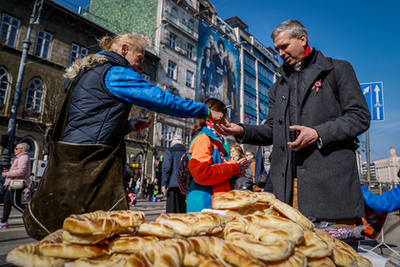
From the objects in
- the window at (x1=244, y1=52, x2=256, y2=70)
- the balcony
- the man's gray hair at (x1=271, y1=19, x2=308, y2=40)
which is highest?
the window at (x1=244, y1=52, x2=256, y2=70)

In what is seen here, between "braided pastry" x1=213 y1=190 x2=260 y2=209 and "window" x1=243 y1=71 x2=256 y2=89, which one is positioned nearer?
"braided pastry" x1=213 y1=190 x2=260 y2=209

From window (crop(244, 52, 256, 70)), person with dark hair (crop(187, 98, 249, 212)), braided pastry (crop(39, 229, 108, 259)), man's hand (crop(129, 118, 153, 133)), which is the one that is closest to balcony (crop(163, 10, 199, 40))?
window (crop(244, 52, 256, 70))

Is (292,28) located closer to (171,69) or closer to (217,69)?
(171,69)

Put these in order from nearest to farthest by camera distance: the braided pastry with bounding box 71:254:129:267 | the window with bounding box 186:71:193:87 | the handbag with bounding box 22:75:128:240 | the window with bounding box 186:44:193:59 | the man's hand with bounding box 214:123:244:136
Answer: the braided pastry with bounding box 71:254:129:267 < the handbag with bounding box 22:75:128:240 < the man's hand with bounding box 214:123:244:136 < the window with bounding box 186:71:193:87 < the window with bounding box 186:44:193:59

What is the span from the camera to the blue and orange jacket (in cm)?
271

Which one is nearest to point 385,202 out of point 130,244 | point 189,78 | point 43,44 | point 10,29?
point 130,244

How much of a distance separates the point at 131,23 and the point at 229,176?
3350 centimetres

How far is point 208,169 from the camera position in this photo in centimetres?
270

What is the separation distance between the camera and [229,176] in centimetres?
279

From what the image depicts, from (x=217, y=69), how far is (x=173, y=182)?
3269 centimetres

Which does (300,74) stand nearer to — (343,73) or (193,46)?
(343,73)

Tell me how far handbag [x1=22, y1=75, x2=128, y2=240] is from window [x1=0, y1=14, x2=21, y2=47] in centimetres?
2113

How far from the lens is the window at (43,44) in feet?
64.6

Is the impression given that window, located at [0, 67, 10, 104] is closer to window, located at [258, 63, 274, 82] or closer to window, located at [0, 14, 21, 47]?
window, located at [0, 14, 21, 47]
